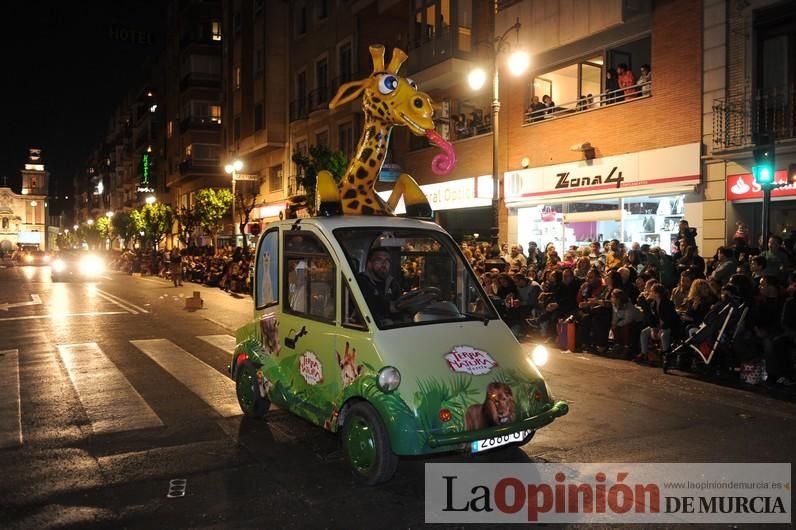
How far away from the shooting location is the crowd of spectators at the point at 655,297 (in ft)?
30.9

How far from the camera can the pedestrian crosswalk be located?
7348 mm

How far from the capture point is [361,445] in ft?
17.9

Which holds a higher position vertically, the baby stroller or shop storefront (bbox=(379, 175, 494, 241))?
shop storefront (bbox=(379, 175, 494, 241))

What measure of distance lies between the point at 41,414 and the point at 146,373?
91.8 inches

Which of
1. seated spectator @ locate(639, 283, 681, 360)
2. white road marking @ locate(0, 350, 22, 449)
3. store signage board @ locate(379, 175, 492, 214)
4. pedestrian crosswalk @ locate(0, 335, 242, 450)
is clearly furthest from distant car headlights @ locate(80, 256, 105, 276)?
seated spectator @ locate(639, 283, 681, 360)

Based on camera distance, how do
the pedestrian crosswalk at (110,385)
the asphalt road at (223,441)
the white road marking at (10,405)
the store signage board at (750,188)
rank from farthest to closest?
1. the store signage board at (750,188)
2. the pedestrian crosswalk at (110,385)
3. the white road marking at (10,405)
4. the asphalt road at (223,441)

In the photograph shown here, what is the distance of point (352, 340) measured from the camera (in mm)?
5754

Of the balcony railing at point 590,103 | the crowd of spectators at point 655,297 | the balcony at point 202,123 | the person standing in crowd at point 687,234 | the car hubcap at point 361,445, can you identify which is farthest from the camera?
the balcony at point 202,123

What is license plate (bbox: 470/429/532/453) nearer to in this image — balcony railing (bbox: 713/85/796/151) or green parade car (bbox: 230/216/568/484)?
green parade car (bbox: 230/216/568/484)

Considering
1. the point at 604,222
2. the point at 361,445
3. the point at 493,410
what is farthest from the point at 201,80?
the point at 493,410

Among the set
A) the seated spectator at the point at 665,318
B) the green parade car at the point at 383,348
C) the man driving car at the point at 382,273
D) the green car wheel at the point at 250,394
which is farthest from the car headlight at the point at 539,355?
the green car wheel at the point at 250,394

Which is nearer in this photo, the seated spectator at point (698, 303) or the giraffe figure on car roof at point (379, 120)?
the giraffe figure on car roof at point (379, 120)

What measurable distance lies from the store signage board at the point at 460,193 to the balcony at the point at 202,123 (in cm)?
3425

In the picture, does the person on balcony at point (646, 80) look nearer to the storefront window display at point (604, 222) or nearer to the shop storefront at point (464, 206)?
the storefront window display at point (604, 222)
